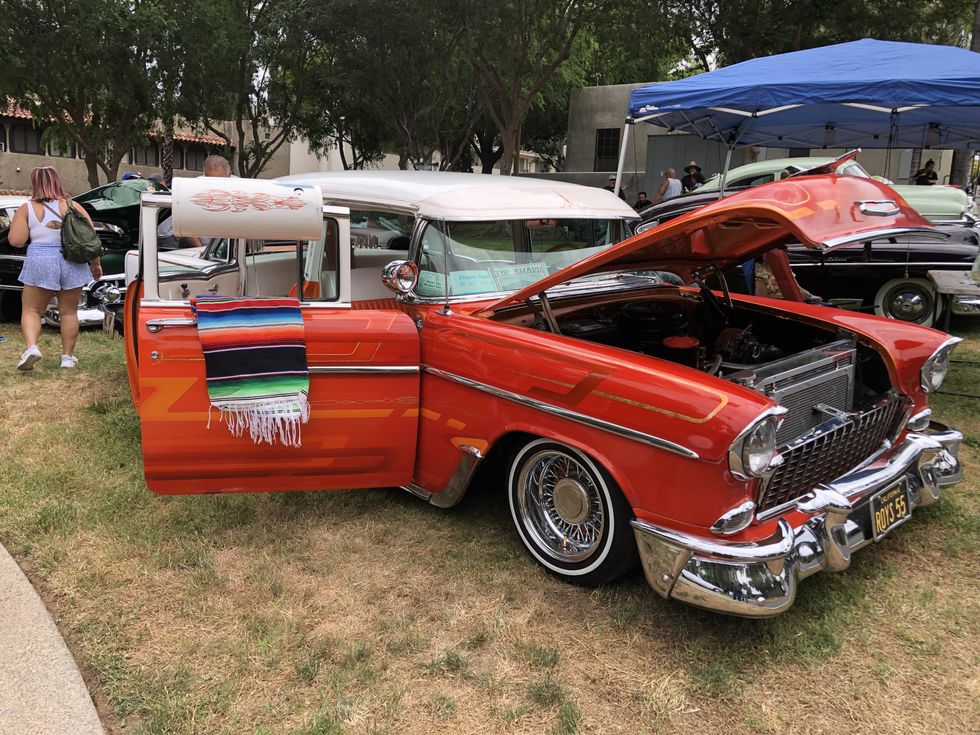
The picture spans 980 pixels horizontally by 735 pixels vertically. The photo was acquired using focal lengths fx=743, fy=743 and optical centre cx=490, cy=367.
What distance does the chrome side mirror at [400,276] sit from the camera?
3.42m

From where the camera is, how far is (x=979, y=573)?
3.27 metres

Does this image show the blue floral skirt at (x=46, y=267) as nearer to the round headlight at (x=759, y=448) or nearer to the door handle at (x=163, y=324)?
the door handle at (x=163, y=324)

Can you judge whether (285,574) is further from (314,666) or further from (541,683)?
(541,683)

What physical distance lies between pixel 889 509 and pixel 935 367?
0.91m

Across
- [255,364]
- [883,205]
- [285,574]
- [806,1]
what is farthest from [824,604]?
[806,1]

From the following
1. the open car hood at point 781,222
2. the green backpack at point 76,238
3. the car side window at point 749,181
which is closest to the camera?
the open car hood at point 781,222

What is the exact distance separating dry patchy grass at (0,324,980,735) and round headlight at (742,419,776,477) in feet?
2.46

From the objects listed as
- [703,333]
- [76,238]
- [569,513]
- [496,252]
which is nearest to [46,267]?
[76,238]

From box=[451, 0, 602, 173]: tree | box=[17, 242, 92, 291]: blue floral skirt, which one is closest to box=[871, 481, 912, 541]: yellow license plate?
box=[17, 242, 92, 291]: blue floral skirt

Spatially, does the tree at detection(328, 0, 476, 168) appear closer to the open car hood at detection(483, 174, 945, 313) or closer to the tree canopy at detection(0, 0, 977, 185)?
the tree canopy at detection(0, 0, 977, 185)

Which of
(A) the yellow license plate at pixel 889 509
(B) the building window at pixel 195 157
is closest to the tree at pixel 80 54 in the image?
(A) the yellow license plate at pixel 889 509

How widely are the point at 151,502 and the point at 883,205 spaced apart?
3.69 m

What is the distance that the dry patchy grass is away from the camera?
8.05 ft

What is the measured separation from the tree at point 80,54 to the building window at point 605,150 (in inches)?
555
